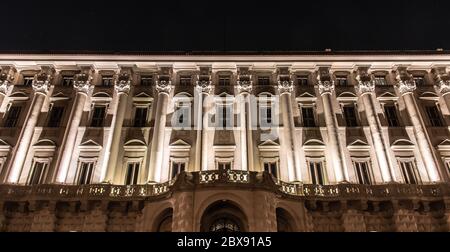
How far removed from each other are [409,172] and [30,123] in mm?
29402

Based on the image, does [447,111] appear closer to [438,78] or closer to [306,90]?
[438,78]

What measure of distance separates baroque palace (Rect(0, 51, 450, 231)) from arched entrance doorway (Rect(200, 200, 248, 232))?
0.11 metres

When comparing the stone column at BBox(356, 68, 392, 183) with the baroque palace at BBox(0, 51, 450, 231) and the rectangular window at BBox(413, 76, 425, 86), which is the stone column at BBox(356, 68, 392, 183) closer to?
the baroque palace at BBox(0, 51, 450, 231)

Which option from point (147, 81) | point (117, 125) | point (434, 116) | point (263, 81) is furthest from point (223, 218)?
point (434, 116)

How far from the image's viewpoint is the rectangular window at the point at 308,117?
30906 mm

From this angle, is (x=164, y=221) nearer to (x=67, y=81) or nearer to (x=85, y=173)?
(x=85, y=173)

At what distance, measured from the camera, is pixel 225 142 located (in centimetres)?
2927

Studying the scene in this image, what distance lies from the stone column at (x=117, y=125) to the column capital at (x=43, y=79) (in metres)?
5.70

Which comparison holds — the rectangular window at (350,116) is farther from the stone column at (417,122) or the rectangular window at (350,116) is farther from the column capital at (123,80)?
the column capital at (123,80)

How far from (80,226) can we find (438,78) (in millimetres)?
30988

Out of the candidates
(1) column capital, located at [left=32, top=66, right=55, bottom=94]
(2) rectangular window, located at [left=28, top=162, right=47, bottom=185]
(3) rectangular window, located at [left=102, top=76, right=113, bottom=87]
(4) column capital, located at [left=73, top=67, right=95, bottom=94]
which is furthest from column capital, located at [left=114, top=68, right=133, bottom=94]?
(2) rectangular window, located at [left=28, top=162, right=47, bottom=185]

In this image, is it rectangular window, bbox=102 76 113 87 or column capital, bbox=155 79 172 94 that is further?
rectangular window, bbox=102 76 113 87

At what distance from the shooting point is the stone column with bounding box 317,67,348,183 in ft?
91.2
